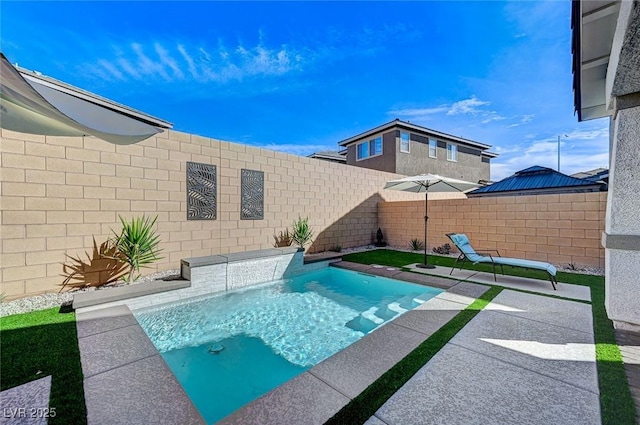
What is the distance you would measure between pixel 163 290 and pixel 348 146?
16140 mm

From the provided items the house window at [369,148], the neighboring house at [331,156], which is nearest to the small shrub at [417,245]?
the house window at [369,148]

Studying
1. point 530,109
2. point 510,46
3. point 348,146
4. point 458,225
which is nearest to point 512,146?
point 530,109

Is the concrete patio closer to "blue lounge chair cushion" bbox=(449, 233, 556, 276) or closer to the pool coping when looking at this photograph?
the pool coping

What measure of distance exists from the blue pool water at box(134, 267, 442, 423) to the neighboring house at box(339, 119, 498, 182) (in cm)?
1096

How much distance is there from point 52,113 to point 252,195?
19.2ft

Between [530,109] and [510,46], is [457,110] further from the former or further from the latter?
[510,46]

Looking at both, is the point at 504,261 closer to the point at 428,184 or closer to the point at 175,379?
the point at 428,184

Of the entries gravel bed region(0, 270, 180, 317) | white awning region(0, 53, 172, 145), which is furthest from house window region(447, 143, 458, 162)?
gravel bed region(0, 270, 180, 317)

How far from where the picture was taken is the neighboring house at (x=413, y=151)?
15648 millimetres

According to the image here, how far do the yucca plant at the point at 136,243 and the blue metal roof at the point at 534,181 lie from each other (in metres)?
16.4

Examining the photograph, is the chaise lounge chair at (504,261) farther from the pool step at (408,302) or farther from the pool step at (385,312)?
the pool step at (385,312)

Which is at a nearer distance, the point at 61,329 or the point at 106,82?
the point at 61,329

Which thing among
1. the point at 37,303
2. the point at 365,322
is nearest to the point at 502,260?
the point at 365,322

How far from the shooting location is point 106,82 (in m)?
11.2
